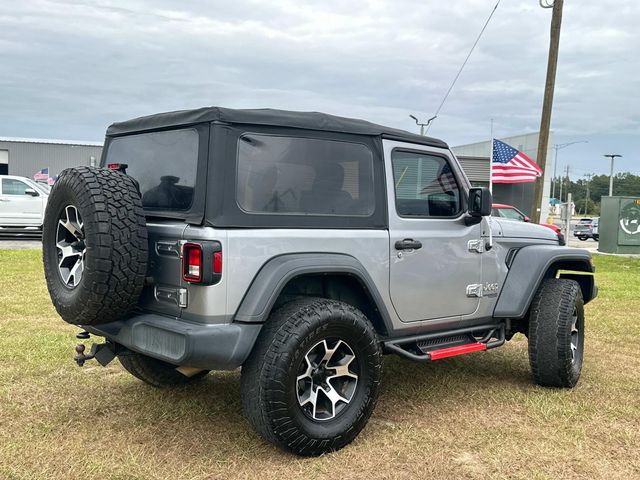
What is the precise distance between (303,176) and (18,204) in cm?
1498

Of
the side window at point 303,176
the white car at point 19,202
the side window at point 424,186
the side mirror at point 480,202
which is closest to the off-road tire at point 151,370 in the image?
the side window at point 303,176

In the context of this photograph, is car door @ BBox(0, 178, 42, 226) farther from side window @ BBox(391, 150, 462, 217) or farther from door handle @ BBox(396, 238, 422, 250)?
door handle @ BBox(396, 238, 422, 250)

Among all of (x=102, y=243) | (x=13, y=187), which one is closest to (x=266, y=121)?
(x=102, y=243)

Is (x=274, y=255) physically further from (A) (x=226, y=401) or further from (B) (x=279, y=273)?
(A) (x=226, y=401)

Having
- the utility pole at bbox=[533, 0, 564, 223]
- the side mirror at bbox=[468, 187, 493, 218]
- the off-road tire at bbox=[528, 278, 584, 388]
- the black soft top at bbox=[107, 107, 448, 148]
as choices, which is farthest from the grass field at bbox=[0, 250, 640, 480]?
the utility pole at bbox=[533, 0, 564, 223]

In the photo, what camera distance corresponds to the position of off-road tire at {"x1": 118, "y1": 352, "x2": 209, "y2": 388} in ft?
14.3

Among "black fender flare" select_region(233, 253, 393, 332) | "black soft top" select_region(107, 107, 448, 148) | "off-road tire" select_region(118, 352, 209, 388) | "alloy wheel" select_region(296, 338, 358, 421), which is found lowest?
"off-road tire" select_region(118, 352, 209, 388)

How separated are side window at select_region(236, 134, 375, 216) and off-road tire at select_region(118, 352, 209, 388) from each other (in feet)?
5.00

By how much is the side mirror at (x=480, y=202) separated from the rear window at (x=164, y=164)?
6.54 ft

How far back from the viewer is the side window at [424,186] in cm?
412

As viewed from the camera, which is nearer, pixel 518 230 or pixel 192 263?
pixel 192 263

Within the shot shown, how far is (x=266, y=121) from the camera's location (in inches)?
139

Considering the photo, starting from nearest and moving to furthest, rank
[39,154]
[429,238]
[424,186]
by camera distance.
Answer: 1. [429,238]
2. [424,186]
3. [39,154]

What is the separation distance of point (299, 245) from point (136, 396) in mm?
1842
